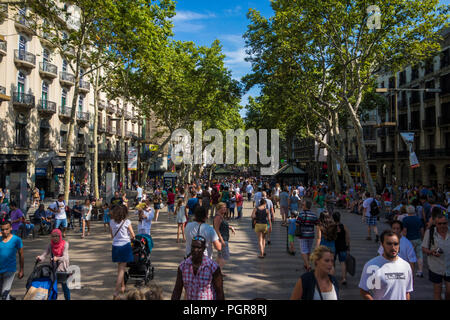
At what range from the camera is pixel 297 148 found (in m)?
77.2

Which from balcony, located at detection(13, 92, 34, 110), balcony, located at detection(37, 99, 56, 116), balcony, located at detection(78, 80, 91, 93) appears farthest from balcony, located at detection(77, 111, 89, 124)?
balcony, located at detection(13, 92, 34, 110)

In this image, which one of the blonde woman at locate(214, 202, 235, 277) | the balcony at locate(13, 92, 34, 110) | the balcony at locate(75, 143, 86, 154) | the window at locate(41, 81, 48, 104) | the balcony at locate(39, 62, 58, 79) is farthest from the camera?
the balcony at locate(75, 143, 86, 154)

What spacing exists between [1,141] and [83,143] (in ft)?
34.1

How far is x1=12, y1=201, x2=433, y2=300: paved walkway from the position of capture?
6.52 metres

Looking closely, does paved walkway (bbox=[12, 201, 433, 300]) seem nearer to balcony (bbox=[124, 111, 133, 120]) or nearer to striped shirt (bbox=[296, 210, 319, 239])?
striped shirt (bbox=[296, 210, 319, 239])

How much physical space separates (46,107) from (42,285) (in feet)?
87.6

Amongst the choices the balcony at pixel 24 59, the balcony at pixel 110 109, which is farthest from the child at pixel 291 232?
the balcony at pixel 110 109

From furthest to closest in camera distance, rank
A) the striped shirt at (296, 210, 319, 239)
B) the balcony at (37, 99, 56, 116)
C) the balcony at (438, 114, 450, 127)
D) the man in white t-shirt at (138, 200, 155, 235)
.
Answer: the balcony at (438, 114, 450, 127)
the balcony at (37, 99, 56, 116)
the man in white t-shirt at (138, 200, 155, 235)
the striped shirt at (296, 210, 319, 239)

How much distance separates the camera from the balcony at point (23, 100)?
24453 millimetres

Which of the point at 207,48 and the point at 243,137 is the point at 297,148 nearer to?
the point at 243,137

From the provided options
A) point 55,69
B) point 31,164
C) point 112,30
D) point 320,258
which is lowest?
point 320,258

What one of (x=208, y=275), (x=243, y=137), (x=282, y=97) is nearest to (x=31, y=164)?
(x=282, y=97)

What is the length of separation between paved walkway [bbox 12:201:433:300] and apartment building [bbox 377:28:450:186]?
21762mm
